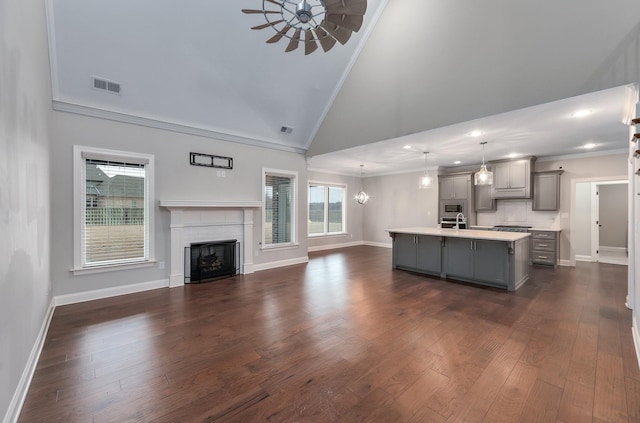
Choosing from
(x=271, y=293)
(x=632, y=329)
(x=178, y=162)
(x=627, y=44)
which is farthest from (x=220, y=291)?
(x=627, y=44)

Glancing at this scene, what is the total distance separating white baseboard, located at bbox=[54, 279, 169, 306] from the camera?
3.80 m

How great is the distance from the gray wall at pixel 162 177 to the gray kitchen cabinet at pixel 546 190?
567 cm

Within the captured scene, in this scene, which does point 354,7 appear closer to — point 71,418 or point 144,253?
point 71,418

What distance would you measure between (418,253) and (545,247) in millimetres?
3220

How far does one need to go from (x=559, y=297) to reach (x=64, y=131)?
766cm

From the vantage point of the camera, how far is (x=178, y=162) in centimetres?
479

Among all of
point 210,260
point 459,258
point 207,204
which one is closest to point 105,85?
point 207,204

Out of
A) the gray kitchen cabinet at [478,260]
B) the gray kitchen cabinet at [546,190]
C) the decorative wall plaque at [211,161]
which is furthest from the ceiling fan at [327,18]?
the gray kitchen cabinet at [546,190]

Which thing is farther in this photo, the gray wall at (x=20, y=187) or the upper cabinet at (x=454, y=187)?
the upper cabinet at (x=454, y=187)

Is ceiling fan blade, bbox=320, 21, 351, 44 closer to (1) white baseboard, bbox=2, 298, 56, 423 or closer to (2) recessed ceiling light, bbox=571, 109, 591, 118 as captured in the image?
(2) recessed ceiling light, bbox=571, 109, 591, 118

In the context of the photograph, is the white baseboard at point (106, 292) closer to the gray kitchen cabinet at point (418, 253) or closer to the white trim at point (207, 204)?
the white trim at point (207, 204)

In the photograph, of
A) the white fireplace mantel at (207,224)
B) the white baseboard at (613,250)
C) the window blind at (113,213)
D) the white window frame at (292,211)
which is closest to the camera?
the window blind at (113,213)

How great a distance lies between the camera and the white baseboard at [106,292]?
3797 mm

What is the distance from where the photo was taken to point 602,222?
7.70 meters
